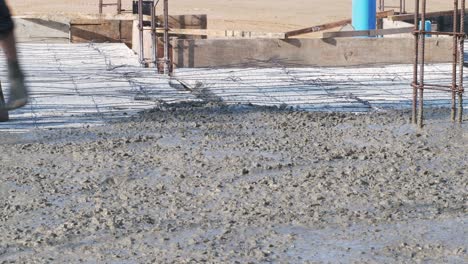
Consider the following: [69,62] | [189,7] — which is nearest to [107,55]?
[69,62]

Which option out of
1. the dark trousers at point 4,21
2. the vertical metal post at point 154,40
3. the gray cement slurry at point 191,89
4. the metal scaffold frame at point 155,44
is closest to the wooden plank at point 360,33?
the gray cement slurry at point 191,89

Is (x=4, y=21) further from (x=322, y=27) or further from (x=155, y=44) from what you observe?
(x=322, y=27)

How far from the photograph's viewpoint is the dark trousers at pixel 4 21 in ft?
17.0

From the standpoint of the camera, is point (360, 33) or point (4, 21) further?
point (360, 33)

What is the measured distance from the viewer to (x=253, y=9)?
2783 cm

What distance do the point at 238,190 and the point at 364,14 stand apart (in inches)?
356

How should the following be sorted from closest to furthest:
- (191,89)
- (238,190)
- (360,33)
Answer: (238,190)
(191,89)
(360,33)

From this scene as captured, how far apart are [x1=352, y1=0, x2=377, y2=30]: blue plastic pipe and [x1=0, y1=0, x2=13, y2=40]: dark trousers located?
10250 millimetres

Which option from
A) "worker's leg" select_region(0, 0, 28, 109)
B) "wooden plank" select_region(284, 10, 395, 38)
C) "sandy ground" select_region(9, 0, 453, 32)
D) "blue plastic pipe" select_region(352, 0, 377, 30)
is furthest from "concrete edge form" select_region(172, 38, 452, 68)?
"sandy ground" select_region(9, 0, 453, 32)

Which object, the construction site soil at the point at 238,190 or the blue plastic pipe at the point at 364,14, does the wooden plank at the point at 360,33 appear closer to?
the blue plastic pipe at the point at 364,14

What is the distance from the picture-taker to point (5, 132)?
8.47 meters

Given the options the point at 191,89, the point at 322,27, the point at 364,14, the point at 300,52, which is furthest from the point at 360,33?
the point at 191,89

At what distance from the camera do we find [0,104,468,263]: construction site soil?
5.30m

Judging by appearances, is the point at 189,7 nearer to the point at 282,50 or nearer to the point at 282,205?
the point at 282,50
